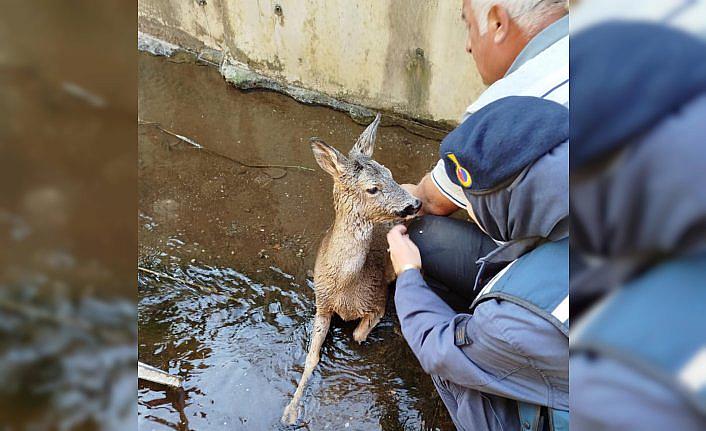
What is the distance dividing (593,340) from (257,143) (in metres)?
4.22

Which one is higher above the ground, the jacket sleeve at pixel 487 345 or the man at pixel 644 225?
the man at pixel 644 225

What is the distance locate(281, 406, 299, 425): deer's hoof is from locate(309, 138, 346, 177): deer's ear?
104cm

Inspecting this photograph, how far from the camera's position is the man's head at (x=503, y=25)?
1.82m

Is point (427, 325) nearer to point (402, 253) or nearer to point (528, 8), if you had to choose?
point (402, 253)

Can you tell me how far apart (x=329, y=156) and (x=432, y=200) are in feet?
1.73

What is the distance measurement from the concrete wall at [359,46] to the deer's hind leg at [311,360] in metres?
2.19

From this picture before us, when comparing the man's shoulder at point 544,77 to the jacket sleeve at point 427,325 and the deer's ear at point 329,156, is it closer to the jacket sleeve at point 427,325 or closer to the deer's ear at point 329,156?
the jacket sleeve at point 427,325

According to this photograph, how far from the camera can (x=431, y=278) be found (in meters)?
2.69

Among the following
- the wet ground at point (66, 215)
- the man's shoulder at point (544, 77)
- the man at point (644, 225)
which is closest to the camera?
the man at point (644, 225)

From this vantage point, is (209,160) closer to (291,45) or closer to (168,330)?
(291,45)

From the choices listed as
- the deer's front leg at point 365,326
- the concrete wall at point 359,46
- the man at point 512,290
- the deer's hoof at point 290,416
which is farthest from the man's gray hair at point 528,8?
the concrete wall at point 359,46

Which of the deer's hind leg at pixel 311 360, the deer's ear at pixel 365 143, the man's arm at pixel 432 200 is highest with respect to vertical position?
the deer's ear at pixel 365 143

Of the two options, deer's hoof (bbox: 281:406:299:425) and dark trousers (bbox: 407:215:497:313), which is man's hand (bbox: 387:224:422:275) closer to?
dark trousers (bbox: 407:215:497:313)

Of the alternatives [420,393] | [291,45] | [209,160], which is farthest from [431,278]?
[291,45]
